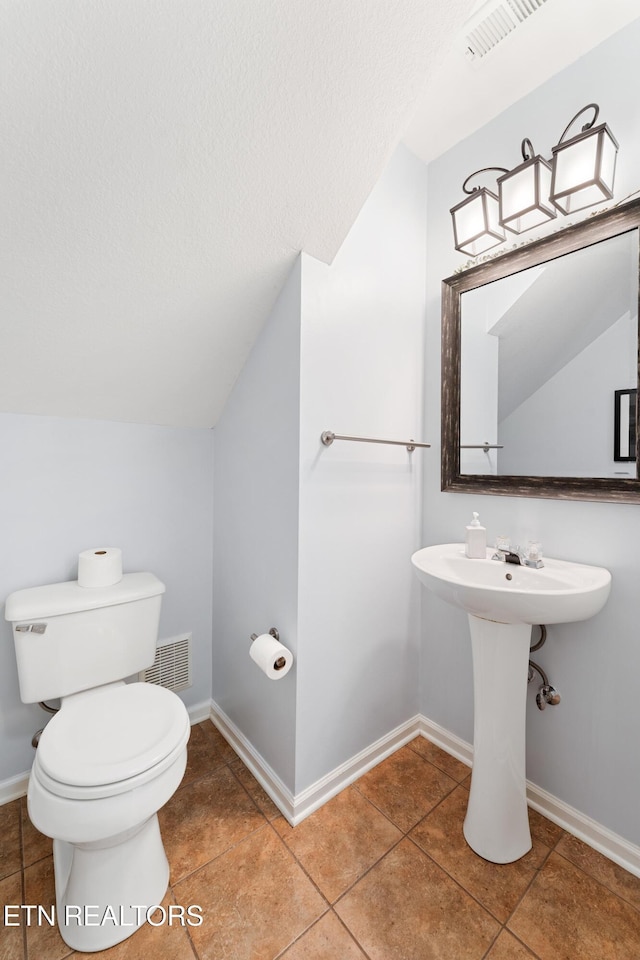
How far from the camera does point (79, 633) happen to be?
1327 mm

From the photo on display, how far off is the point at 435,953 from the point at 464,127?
2.65 meters

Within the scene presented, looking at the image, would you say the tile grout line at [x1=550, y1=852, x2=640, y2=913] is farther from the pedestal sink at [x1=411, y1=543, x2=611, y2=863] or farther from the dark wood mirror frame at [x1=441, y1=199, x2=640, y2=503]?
the dark wood mirror frame at [x1=441, y1=199, x2=640, y2=503]

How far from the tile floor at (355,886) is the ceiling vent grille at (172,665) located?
1.32 feet

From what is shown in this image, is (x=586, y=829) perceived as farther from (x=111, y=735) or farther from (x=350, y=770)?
(x=111, y=735)

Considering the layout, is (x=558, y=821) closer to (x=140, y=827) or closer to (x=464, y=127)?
(x=140, y=827)

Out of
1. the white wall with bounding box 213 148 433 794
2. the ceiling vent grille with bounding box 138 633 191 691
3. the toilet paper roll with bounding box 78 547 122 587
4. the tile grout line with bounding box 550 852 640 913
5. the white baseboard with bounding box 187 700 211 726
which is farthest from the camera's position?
the white baseboard with bounding box 187 700 211 726

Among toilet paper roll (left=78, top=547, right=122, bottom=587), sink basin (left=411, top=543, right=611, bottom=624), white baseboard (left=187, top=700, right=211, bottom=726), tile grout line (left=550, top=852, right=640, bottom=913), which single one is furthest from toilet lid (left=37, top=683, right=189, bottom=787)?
tile grout line (left=550, top=852, right=640, bottom=913)

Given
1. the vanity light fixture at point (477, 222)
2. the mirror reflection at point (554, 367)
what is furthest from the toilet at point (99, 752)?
the vanity light fixture at point (477, 222)

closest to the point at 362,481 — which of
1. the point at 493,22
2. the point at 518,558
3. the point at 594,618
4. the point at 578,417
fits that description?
the point at 518,558

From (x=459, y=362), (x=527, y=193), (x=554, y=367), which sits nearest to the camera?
(x=527, y=193)

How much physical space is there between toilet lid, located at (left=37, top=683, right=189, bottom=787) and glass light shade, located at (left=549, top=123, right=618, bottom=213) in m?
1.92

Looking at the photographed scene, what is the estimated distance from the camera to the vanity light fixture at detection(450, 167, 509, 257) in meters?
1.38

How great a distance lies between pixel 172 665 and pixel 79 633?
552 millimetres

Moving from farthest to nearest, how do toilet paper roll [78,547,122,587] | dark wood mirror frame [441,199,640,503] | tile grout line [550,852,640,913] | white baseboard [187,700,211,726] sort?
white baseboard [187,700,211,726] → toilet paper roll [78,547,122,587] → dark wood mirror frame [441,199,640,503] → tile grout line [550,852,640,913]
